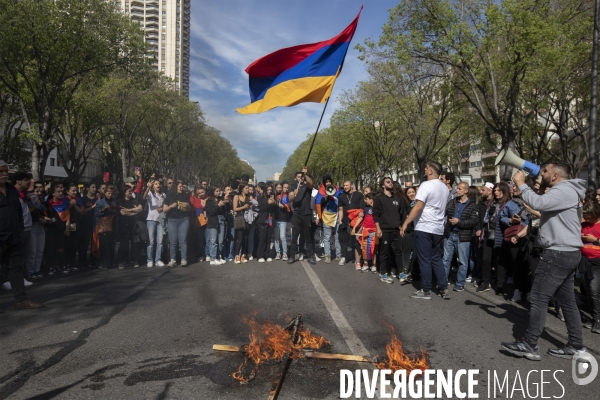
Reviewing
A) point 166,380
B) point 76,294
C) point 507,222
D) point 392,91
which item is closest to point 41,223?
point 76,294

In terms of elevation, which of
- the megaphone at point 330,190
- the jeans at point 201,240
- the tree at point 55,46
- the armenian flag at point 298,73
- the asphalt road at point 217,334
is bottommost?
the asphalt road at point 217,334

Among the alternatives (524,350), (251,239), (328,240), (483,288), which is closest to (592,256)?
(524,350)

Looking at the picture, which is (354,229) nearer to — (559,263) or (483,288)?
(483,288)

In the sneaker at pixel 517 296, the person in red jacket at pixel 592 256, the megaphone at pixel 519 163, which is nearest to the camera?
the megaphone at pixel 519 163

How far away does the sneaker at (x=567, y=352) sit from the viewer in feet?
14.7

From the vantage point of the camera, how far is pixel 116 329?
532cm

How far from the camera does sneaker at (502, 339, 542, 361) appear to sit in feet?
14.4

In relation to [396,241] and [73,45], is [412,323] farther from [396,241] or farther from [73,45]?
[73,45]

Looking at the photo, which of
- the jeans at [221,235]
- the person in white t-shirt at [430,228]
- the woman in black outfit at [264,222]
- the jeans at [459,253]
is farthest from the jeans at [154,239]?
the jeans at [459,253]

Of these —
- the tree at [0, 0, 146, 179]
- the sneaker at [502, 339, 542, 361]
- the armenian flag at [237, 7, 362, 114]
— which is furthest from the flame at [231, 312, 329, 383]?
the tree at [0, 0, 146, 179]

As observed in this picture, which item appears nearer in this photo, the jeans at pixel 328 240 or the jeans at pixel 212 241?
the jeans at pixel 212 241

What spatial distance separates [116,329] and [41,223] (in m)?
4.60

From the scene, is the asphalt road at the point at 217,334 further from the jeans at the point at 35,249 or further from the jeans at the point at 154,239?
the jeans at the point at 154,239

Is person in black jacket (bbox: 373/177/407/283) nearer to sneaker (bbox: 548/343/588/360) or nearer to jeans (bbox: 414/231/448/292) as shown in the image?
jeans (bbox: 414/231/448/292)
